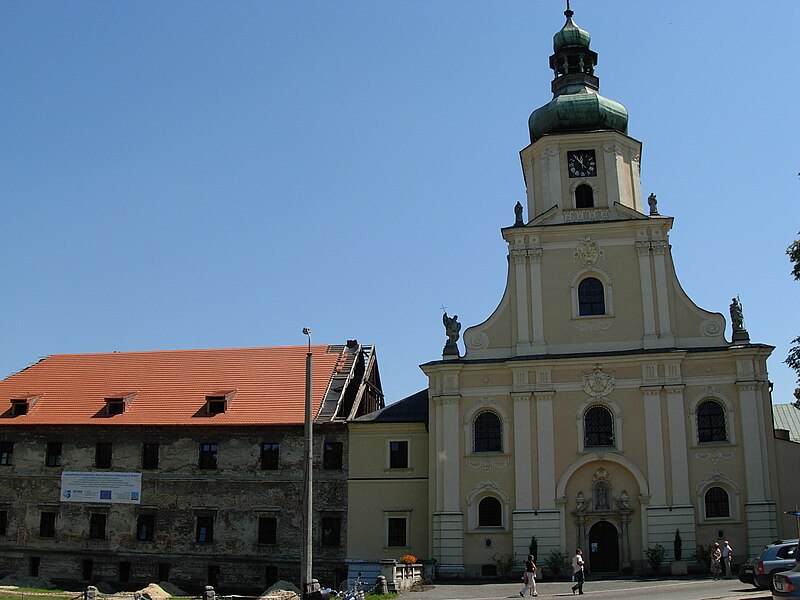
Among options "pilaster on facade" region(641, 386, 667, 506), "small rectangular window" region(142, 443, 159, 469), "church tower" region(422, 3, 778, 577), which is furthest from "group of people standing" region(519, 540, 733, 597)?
"small rectangular window" region(142, 443, 159, 469)

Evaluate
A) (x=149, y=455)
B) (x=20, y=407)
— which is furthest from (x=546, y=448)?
(x=20, y=407)

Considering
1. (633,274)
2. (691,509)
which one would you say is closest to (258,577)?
(691,509)

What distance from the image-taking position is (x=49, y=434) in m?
39.2

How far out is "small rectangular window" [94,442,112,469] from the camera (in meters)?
38.5

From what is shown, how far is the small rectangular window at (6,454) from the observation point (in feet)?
130

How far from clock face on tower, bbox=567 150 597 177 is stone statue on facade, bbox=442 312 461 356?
851 cm

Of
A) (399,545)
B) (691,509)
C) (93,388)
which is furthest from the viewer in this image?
(93,388)

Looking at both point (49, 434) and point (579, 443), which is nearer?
point (579, 443)

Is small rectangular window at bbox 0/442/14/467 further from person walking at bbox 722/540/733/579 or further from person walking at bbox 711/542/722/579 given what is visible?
person walking at bbox 722/540/733/579

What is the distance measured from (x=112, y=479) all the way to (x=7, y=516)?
5487 millimetres

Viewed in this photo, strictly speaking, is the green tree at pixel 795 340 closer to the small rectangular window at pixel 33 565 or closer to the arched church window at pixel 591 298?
the arched church window at pixel 591 298

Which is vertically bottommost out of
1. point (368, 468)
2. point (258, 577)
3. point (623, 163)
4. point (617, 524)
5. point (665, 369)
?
point (258, 577)

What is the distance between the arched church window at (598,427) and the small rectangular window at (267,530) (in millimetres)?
13665

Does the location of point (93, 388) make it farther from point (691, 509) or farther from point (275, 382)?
point (691, 509)
